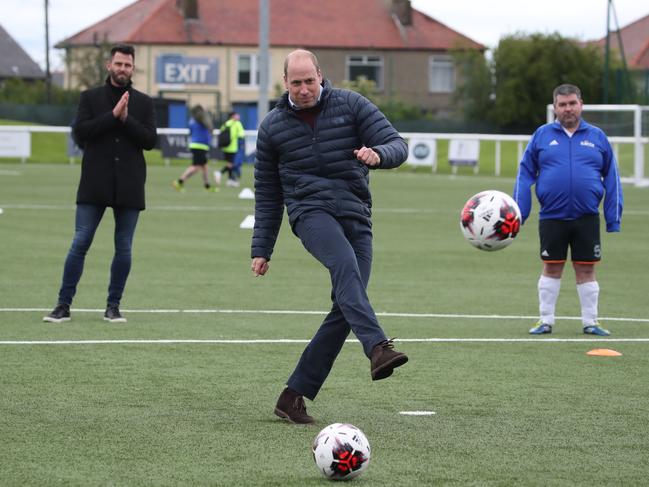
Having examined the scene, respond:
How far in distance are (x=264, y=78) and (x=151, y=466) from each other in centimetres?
2572

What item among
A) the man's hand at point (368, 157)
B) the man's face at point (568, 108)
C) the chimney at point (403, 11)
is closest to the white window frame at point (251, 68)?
the chimney at point (403, 11)

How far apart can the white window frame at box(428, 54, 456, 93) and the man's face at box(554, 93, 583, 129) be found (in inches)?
2890

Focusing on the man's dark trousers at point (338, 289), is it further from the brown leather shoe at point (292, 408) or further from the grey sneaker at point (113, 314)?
the grey sneaker at point (113, 314)

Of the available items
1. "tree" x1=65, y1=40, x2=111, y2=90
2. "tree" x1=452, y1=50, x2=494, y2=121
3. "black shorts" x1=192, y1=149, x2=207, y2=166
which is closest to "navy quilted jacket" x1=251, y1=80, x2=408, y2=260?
"black shorts" x1=192, y1=149, x2=207, y2=166

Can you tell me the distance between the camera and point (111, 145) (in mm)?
11602

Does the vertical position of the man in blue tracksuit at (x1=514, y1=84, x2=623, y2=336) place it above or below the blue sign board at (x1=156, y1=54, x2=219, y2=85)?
below

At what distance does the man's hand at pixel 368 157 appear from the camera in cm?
707

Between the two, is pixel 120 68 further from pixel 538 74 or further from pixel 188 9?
pixel 188 9

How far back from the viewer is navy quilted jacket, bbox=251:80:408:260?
754 cm

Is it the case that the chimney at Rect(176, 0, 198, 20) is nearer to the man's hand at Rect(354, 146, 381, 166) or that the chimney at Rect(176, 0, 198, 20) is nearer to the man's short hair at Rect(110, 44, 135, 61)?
the man's short hair at Rect(110, 44, 135, 61)

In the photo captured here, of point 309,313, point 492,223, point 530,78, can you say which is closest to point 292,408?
point 492,223

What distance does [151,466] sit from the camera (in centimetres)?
646

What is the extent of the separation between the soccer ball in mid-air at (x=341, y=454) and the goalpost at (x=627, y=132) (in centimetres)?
3304

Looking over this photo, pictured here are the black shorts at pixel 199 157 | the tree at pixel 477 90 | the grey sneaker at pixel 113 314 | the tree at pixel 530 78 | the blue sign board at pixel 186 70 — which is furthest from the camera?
the blue sign board at pixel 186 70
